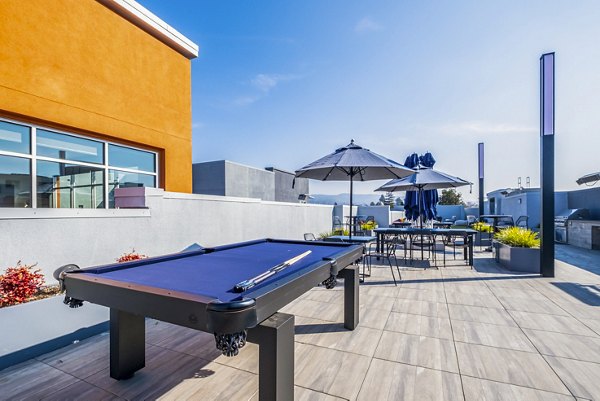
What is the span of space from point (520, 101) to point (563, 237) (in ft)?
24.9

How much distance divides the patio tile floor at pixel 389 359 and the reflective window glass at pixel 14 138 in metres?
4.03

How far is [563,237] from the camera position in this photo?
11602mm

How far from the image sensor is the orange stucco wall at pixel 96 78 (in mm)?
4965

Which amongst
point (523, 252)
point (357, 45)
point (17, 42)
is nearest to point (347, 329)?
point (523, 252)

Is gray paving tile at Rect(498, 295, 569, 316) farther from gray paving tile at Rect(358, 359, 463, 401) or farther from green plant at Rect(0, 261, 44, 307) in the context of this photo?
green plant at Rect(0, 261, 44, 307)

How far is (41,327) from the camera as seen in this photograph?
115 inches

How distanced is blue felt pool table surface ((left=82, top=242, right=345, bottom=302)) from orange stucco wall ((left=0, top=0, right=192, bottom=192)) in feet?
15.0

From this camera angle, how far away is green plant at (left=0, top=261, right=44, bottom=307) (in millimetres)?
2891

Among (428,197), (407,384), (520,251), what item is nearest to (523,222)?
(428,197)

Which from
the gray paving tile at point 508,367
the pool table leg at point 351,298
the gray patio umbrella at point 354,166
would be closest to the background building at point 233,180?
the gray patio umbrella at point 354,166

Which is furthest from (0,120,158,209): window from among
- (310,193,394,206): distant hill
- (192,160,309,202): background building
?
(310,193,394,206): distant hill

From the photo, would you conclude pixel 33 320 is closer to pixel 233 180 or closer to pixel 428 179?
pixel 428 179

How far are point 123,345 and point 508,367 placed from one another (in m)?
3.54

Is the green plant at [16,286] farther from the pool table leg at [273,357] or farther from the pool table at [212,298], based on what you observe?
the pool table leg at [273,357]
